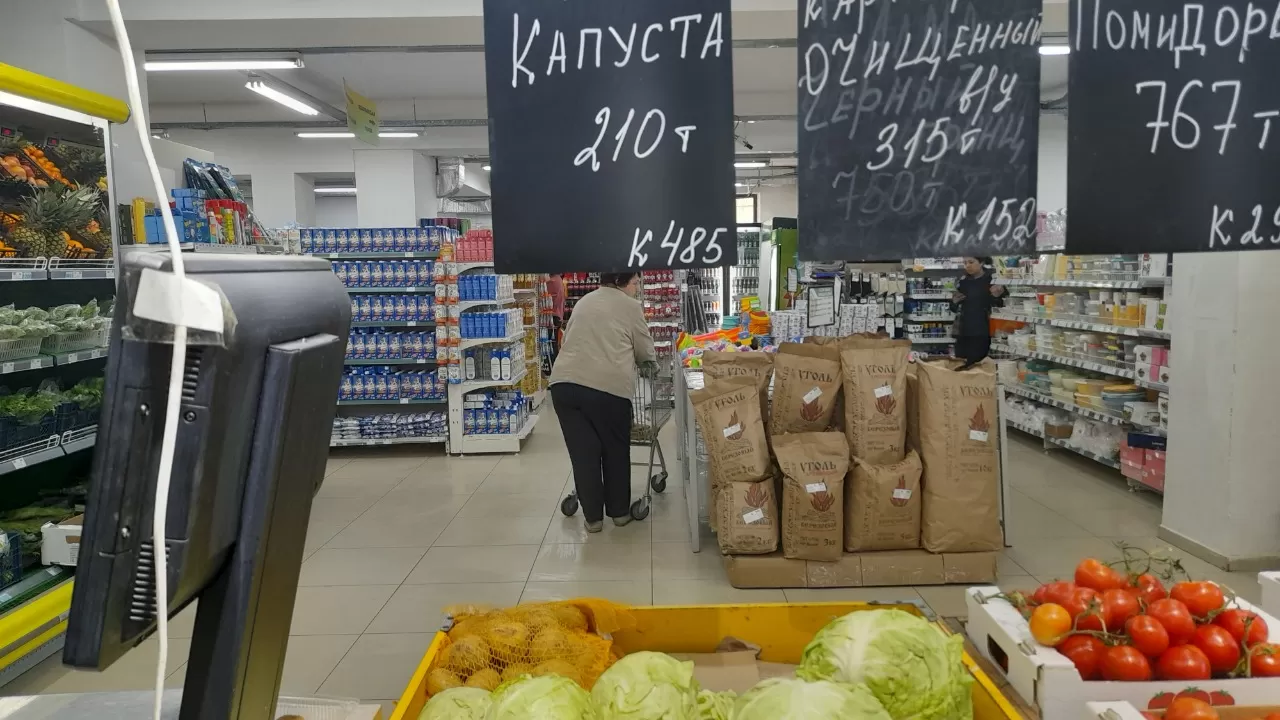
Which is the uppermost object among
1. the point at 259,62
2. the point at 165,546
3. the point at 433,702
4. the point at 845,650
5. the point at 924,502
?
the point at 259,62

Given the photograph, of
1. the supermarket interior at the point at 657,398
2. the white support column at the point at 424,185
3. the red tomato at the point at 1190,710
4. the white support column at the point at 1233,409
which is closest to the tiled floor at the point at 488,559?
the supermarket interior at the point at 657,398

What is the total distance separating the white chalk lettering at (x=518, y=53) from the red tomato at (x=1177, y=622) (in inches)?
73.8

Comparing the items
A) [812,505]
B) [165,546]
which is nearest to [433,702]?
[165,546]

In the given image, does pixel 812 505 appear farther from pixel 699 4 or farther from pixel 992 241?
pixel 699 4

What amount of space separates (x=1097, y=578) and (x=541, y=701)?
1477 mm

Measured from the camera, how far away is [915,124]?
188 cm

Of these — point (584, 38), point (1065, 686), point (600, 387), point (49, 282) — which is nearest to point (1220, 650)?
point (1065, 686)

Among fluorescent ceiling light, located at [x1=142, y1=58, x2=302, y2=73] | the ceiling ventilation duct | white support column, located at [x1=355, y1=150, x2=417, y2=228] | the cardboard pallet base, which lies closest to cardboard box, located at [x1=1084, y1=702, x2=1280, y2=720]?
the cardboard pallet base

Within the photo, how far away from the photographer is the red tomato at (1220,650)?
1737 mm

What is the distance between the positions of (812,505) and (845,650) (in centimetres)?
238

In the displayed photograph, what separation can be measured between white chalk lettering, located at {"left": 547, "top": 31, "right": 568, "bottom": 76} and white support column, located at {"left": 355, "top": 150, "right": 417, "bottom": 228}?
1253 cm

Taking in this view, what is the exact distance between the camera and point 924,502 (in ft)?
12.8

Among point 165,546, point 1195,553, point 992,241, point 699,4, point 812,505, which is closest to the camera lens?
point 165,546

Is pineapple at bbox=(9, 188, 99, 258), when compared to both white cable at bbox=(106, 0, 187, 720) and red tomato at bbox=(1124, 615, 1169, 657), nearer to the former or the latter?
white cable at bbox=(106, 0, 187, 720)
